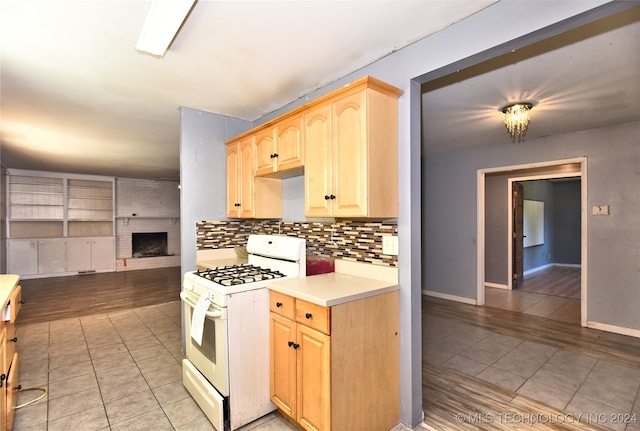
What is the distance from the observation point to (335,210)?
2.16 m

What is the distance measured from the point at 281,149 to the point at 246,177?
685mm

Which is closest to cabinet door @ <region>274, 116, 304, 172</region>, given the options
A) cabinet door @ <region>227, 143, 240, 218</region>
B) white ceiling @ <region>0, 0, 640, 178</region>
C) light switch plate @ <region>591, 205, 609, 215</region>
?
white ceiling @ <region>0, 0, 640, 178</region>

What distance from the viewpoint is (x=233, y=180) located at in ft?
11.1

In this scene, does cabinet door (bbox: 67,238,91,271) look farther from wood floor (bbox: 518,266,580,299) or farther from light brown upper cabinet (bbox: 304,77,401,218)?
wood floor (bbox: 518,266,580,299)

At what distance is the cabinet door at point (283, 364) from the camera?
1977mm

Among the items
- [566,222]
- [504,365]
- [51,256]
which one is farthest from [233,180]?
[566,222]

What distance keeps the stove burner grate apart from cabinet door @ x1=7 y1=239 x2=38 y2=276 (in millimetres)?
7200

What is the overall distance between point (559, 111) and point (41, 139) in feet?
21.7

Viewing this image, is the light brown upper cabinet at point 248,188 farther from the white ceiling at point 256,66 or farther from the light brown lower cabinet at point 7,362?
the light brown lower cabinet at point 7,362

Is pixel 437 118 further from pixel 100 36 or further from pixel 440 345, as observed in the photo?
pixel 100 36

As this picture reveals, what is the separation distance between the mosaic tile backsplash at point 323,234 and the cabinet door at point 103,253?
20.3 ft

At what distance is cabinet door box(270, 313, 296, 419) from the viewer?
6.48ft

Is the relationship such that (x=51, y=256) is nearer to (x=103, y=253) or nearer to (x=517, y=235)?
(x=103, y=253)

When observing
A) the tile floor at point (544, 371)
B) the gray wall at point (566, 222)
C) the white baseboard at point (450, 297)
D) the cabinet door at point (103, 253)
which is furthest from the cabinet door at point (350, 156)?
the gray wall at point (566, 222)
